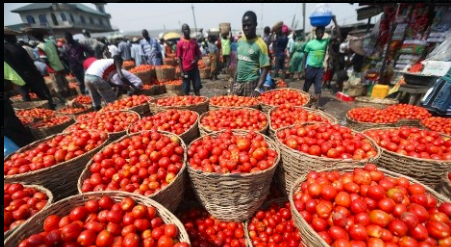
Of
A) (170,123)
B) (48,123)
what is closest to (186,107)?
(170,123)

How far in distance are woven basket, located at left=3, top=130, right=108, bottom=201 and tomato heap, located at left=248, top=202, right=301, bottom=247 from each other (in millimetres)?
2183

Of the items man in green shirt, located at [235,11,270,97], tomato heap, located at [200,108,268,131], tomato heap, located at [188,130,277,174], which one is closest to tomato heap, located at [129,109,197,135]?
tomato heap, located at [200,108,268,131]

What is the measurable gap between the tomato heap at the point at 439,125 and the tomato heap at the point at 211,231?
389 cm

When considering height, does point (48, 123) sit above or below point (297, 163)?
below

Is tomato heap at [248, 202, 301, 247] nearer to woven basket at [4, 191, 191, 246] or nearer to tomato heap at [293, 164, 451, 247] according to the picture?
tomato heap at [293, 164, 451, 247]

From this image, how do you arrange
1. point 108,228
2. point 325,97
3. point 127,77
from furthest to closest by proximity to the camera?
point 325,97
point 127,77
point 108,228

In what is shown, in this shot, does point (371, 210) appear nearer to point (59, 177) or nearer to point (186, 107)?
point (59, 177)

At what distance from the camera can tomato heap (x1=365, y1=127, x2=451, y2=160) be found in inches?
99.7

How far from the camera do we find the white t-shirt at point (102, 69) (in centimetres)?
561

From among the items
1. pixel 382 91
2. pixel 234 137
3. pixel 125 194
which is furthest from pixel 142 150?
pixel 382 91

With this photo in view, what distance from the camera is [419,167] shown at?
7.90ft

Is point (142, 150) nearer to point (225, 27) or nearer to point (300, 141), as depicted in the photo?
point (300, 141)

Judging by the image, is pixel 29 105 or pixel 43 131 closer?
pixel 43 131

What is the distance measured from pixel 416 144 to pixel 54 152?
445 cm
